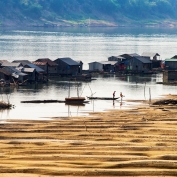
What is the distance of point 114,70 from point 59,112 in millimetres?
33268

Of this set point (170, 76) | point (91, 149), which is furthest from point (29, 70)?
point (91, 149)

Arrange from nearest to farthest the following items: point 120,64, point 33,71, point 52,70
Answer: point 33,71, point 52,70, point 120,64

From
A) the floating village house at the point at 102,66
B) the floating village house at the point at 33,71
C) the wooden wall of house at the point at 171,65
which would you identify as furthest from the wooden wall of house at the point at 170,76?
the floating village house at the point at 102,66

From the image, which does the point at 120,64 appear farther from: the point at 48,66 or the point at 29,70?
the point at 29,70

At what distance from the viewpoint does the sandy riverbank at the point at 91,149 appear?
41.1 ft

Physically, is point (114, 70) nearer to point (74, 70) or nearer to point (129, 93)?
point (74, 70)

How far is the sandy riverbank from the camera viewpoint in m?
12.5

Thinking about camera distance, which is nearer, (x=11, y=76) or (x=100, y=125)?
(x=100, y=125)

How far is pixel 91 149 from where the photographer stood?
1491 cm

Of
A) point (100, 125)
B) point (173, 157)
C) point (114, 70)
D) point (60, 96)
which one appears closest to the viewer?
point (173, 157)

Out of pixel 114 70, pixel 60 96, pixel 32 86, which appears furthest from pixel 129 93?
pixel 114 70

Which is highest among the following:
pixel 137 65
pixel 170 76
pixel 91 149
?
pixel 137 65

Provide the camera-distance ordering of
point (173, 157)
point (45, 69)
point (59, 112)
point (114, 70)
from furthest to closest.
Result: point (114, 70)
point (45, 69)
point (59, 112)
point (173, 157)

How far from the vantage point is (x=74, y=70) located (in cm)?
6203
